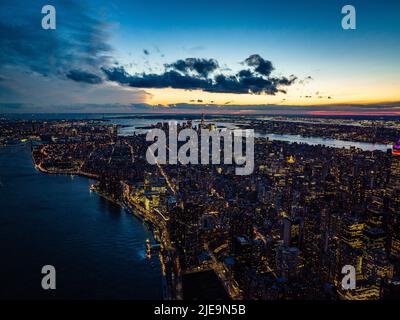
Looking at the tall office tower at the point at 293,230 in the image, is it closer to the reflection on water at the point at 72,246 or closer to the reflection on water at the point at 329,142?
the reflection on water at the point at 72,246

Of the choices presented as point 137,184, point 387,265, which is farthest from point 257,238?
point 137,184

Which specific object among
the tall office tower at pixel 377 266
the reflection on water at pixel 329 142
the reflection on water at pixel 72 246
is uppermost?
the reflection on water at pixel 329 142

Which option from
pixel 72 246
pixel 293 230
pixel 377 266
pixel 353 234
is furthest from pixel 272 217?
pixel 72 246

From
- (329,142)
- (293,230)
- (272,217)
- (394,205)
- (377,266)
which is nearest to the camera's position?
(377,266)

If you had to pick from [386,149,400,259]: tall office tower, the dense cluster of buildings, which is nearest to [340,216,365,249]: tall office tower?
the dense cluster of buildings

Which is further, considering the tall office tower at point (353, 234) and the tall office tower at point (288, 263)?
the tall office tower at point (353, 234)

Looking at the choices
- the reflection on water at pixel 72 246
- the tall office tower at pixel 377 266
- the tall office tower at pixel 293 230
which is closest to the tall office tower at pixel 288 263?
the tall office tower at pixel 293 230

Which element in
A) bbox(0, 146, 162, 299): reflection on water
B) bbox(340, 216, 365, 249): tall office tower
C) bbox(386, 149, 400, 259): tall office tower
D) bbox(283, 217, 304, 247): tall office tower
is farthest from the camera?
bbox(283, 217, 304, 247): tall office tower

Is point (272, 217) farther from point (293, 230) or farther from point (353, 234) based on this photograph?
point (353, 234)

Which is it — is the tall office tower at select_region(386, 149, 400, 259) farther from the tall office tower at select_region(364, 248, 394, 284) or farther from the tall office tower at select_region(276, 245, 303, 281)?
the tall office tower at select_region(276, 245, 303, 281)

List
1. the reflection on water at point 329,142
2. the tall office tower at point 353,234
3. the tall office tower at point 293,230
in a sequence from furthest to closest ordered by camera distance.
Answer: the reflection on water at point 329,142
the tall office tower at point 293,230
the tall office tower at point 353,234

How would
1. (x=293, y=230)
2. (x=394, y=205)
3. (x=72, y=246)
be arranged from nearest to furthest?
(x=72, y=246) → (x=293, y=230) → (x=394, y=205)

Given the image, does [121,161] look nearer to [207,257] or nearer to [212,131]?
[212,131]
